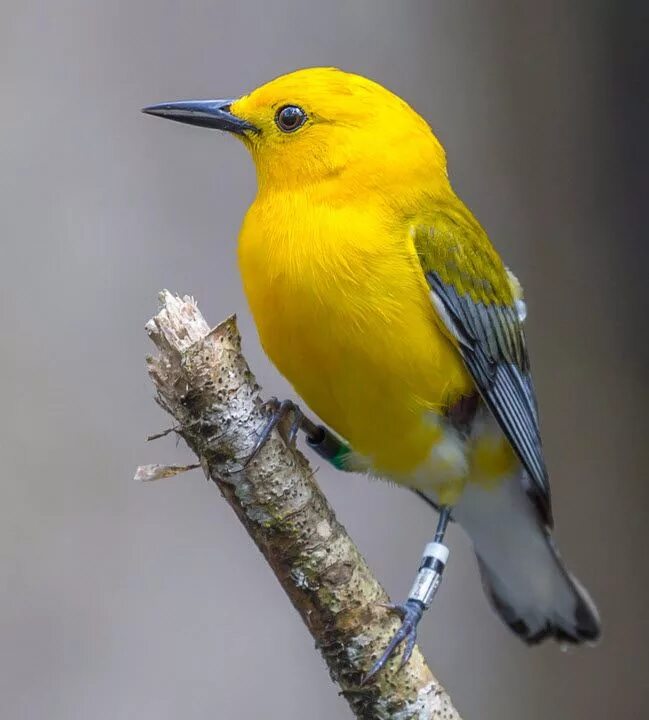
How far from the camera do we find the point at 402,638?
243 cm

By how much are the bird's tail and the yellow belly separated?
0.81m

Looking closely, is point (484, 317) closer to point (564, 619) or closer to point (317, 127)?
point (317, 127)

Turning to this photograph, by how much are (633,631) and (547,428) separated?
0.95 meters

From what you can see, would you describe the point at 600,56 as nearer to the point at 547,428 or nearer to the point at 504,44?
the point at 504,44

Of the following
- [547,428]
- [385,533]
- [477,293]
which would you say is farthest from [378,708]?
[547,428]

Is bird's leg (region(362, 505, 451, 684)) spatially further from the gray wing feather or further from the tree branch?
the gray wing feather

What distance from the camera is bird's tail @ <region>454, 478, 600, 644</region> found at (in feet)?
11.4

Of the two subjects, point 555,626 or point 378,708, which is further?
point 555,626

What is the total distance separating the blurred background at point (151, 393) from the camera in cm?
396

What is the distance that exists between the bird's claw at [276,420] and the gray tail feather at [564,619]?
1253mm

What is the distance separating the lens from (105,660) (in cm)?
394

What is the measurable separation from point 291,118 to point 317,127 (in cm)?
7

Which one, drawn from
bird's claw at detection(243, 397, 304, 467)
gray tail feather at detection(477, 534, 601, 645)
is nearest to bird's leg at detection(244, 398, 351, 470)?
bird's claw at detection(243, 397, 304, 467)

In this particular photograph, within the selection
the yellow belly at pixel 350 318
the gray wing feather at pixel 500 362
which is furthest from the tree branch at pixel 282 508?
the gray wing feather at pixel 500 362
